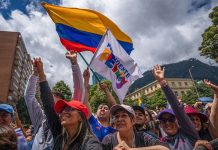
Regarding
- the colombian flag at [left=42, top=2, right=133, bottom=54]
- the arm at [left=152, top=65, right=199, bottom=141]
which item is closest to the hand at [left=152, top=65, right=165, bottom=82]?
the arm at [left=152, top=65, right=199, bottom=141]

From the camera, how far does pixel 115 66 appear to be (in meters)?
5.42

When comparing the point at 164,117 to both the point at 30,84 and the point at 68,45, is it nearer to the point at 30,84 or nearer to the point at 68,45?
the point at 30,84

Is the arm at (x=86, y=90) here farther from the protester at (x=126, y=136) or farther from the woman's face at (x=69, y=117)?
the woman's face at (x=69, y=117)

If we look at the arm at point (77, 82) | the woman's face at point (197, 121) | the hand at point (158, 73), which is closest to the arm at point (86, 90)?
→ the arm at point (77, 82)

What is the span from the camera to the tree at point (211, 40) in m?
26.8

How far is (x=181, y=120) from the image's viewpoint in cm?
306

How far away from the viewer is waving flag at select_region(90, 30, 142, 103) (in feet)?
16.7

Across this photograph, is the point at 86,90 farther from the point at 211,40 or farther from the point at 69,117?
the point at 211,40

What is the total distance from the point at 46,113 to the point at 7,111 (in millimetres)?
697

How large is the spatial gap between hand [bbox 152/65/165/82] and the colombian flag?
2548 mm

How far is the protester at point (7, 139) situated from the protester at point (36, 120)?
770 millimetres

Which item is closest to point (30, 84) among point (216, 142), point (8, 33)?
point (216, 142)

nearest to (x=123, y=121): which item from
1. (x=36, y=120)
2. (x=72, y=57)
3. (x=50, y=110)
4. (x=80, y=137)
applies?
(x=80, y=137)

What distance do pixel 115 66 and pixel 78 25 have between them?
4.80 ft
